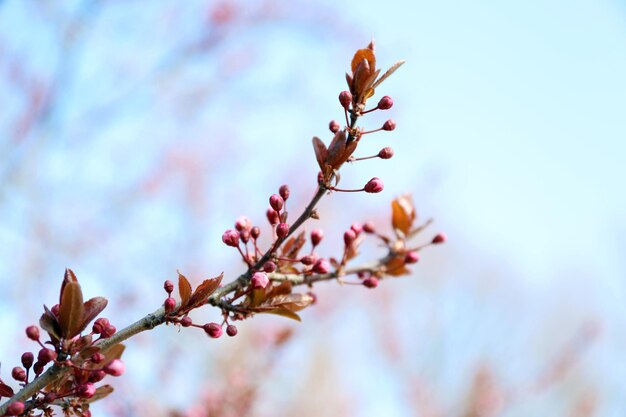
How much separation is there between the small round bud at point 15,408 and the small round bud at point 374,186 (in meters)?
0.71

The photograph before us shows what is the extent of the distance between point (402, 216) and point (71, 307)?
3.13 feet

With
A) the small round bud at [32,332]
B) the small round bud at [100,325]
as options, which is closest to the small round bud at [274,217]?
the small round bud at [100,325]

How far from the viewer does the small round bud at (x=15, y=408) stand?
0.91 metres

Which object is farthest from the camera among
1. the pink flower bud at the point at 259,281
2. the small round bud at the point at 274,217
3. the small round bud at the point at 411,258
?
the small round bud at the point at 411,258

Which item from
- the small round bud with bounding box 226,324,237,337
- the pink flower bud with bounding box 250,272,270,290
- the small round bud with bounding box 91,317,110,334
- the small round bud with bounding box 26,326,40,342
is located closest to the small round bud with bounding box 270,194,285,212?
the pink flower bud with bounding box 250,272,270,290

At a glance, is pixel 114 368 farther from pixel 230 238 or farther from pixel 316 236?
pixel 316 236

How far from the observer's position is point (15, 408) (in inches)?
35.9

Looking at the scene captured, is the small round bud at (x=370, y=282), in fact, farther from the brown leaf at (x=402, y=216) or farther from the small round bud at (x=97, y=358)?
the small round bud at (x=97, y=358)

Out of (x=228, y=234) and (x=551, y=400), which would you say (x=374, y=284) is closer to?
(x=228, y=234)

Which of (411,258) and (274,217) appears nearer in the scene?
(274,217)

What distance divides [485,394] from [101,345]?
3.70 metres

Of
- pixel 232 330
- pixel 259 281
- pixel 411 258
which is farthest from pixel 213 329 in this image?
pixel 411 258

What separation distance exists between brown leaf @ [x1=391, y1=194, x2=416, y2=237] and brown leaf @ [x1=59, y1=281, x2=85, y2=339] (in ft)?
3.03

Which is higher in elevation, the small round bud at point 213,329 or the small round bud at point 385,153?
the small round bud at point 385,153
